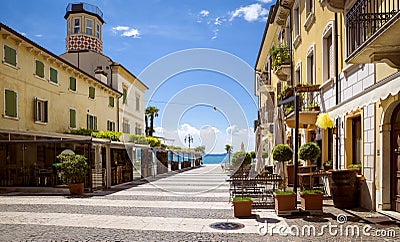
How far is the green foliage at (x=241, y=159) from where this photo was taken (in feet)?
70.3

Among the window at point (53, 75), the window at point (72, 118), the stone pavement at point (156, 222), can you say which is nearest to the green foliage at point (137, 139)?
the window at point (72, 118)

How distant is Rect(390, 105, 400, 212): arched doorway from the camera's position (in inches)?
318

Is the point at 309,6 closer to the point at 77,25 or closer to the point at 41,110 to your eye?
the point at 41,110

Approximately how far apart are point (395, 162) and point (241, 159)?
13681mm

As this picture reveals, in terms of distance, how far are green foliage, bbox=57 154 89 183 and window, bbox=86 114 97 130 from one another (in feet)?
36.3

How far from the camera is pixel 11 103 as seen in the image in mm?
16141

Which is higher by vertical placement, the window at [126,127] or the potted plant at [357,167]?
the window at [126,127]

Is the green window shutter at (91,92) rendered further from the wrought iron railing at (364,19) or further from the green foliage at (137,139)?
the wrought iron railing at (364,19)

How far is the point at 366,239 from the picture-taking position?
618cm

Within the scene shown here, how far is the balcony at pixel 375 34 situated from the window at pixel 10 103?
13793mm

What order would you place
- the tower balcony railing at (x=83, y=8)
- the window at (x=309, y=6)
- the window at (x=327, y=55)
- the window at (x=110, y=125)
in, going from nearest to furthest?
the window at (x=327, y=55) → the window at (x=309, y=6) → the window at (x=110, y=125) → the tower balcony railing at (x=83, y=8)

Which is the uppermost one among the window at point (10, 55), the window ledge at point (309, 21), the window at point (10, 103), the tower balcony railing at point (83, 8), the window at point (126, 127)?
the tower balcony railing at point (83, 8)

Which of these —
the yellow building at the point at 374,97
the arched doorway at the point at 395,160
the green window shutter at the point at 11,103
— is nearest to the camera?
the yellow building at the point at 374,97

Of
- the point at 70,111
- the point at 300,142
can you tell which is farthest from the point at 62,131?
the point at 300,142
